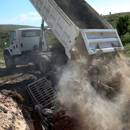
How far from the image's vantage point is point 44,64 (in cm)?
745

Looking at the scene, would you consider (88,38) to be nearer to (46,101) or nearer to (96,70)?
(96,70)

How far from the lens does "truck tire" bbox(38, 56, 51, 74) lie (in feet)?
24.0

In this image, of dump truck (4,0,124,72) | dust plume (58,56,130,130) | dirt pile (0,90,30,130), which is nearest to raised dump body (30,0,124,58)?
dump truck (4,0,124,72)

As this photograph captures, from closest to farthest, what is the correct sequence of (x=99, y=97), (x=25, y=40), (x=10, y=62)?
(x=99, y=97) → (x=25, y=40) → (x=10, y=62)

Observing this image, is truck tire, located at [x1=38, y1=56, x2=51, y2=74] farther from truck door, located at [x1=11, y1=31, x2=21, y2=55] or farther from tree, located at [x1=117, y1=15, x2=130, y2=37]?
tree, located at [x1=117, y1=15, x2=130, y2=37]

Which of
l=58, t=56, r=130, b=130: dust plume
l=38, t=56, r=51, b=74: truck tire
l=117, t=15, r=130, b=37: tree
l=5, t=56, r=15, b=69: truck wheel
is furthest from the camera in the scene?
l=117, t=15, r=130, b=37: tree

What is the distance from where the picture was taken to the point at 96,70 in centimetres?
529

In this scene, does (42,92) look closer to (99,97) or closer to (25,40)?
(99,97)

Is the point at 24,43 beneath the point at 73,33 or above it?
beneath

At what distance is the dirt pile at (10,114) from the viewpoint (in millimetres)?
3375

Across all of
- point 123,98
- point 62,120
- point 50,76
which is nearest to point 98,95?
Result: point 123,98

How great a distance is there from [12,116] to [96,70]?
3044 mm

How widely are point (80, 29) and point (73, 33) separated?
270 mm

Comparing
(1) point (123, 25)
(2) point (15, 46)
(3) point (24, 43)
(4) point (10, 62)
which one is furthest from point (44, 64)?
(1) point (123, 25)
